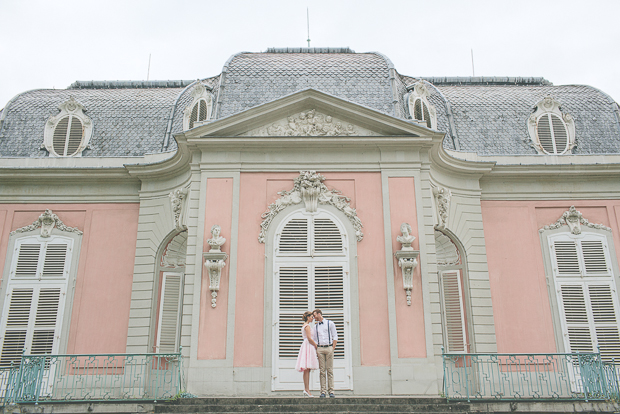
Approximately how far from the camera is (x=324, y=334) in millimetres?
10703

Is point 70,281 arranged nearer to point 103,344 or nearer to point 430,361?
point 103,344

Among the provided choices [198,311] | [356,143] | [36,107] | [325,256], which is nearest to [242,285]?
[198,311]

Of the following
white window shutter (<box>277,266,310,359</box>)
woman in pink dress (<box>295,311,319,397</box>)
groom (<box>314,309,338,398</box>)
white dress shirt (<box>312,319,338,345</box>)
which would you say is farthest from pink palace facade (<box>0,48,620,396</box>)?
white dress shirt (<box>312,319,338,345</box>)

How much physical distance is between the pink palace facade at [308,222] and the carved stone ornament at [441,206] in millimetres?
58

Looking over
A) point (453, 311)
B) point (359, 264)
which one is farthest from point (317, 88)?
point (453, 311)

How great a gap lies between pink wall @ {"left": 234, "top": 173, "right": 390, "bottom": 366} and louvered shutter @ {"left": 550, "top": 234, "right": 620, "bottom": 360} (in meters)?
5.00

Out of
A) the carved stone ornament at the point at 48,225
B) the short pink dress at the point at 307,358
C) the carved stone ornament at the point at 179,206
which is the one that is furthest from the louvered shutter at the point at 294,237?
the carved stone ornament at the point at 48,225

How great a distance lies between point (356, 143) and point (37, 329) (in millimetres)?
8895

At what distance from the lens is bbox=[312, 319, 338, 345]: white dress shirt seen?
35.0 ft

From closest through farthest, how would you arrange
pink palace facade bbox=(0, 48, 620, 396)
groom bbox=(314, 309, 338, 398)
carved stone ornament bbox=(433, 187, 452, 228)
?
1. groom bbox=(314, 309, 338, 398)
2. pink palace facade bbox=(0, 48, 620, 396)
3. carved stone ornament bbox=(433, 187, 452, 228)

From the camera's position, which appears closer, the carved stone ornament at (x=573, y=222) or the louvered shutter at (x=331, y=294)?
the louvered shutter at (x=331, y=294)

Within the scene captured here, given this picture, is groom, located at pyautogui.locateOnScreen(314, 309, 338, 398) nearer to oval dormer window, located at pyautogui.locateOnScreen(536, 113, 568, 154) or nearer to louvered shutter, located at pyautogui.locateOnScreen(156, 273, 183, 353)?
louvered shutter, located at pyautogui.locateOnScreen(156, 273, 183, 353)

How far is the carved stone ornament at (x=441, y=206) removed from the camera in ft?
46.5

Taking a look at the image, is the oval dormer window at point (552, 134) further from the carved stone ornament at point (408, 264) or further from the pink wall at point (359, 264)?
the carved stone ornament at point (408, 264)
